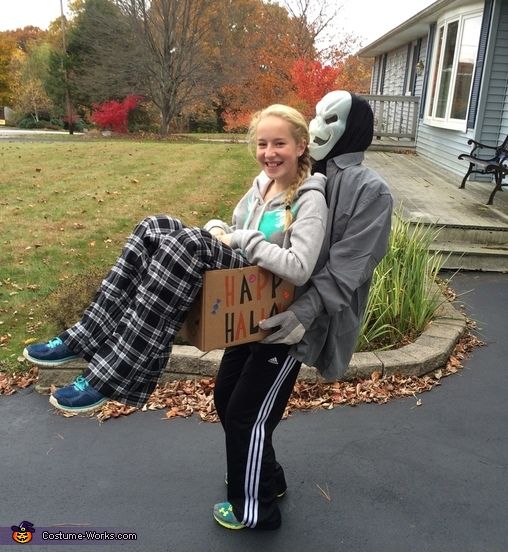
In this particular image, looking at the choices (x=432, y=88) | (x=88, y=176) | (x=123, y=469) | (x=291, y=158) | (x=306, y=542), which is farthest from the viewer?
(x=432, y=88)

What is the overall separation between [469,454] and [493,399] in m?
0.70

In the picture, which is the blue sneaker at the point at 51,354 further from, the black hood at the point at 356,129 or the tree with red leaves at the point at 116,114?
the tree with red leaves at the point at 116,114

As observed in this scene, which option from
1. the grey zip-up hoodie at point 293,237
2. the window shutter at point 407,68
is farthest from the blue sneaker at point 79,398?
the window shutter at point 407,68

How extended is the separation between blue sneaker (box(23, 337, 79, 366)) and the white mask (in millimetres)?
1137

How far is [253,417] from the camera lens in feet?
6.93

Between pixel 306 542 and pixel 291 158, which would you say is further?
pixel 306 542

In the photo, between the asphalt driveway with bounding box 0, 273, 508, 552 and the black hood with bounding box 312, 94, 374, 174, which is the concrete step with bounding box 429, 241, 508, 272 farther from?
the black hood with bounding box 312, 94, 374, 174

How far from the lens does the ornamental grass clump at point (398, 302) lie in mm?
3992

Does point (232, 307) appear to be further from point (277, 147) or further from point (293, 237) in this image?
point (277, 147)

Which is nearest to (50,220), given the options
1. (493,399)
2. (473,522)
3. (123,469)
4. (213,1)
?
(123,469)

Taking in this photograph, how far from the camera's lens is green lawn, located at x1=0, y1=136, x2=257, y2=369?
4.68 metres

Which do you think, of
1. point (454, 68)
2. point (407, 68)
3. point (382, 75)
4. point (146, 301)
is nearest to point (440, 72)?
point (454, 68)

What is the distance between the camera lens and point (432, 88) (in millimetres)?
12586

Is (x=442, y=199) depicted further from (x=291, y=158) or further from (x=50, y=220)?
(x=291, y=158)
